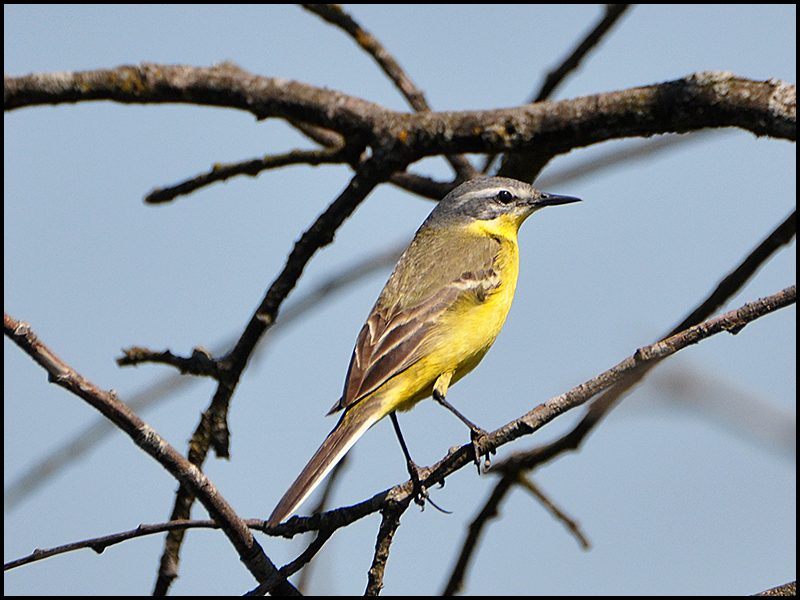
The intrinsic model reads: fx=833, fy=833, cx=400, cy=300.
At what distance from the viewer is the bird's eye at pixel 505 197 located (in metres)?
5.69

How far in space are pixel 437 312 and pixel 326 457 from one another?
1.48 meters

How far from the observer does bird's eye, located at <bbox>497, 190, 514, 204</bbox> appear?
5.69 meters

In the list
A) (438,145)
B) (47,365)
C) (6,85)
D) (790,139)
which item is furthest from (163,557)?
(790,139)

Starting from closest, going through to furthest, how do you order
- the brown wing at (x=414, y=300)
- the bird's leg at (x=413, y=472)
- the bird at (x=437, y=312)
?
the bird's leg at (x=413, y=472) → the bird at (x=437, y=312) → the brown wing at (x=414, y=300)

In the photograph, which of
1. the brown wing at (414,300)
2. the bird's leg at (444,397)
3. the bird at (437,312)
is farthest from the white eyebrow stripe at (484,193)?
the bird's leg at (444,397)

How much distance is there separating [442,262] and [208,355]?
1774mm

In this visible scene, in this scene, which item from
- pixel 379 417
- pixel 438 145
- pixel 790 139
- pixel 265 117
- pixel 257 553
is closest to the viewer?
pixel 257 553

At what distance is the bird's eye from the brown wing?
0.30 metres

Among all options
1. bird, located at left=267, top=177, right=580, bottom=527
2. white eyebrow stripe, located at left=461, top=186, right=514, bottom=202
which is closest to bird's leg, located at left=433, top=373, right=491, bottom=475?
bird, located at left=267, top=177, right=580, bottom=527

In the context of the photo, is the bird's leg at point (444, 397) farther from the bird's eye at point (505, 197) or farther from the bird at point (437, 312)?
the bird's eye at point (505, 197)

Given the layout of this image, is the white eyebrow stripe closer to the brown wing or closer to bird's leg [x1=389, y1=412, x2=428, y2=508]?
the brown wing

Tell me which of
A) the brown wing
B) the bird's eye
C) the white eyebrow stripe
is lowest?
the brown wing

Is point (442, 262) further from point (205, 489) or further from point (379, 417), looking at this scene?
point (205, 489)

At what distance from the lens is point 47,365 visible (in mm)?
2311
